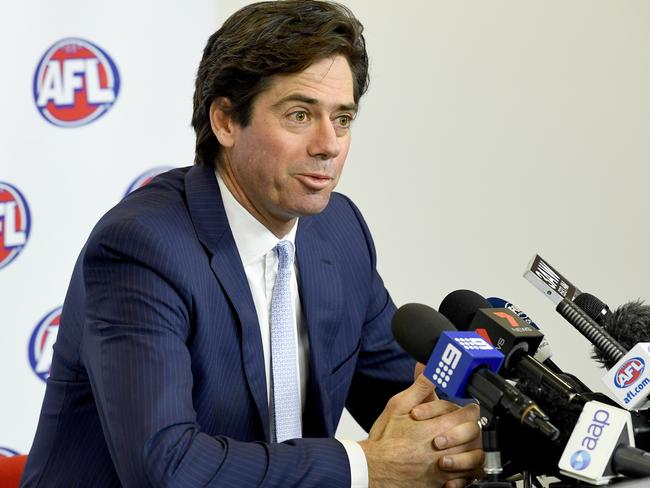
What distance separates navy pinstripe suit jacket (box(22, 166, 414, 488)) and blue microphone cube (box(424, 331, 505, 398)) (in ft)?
0.99

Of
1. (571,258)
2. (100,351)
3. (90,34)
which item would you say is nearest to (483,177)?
(571,258)

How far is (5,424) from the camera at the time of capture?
10.9 ft

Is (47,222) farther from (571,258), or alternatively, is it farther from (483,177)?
(571,258)

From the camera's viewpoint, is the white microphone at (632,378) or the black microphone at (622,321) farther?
the black microphone at (622,321)

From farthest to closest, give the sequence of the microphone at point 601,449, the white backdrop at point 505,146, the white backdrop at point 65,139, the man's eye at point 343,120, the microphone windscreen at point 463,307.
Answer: the white backdrop at point 505,146 → the white backdrop at point 65,139 → the man's eye at point 343,120 → the microphone windscreen at point 463,307 → the microphone at point 601,449

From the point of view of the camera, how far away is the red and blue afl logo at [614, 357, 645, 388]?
64.6 inches

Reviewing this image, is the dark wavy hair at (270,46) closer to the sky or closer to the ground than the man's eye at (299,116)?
closer to the sky

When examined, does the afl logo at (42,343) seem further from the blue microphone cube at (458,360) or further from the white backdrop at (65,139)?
the blue microphone cube at (458,360)

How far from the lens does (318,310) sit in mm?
2172

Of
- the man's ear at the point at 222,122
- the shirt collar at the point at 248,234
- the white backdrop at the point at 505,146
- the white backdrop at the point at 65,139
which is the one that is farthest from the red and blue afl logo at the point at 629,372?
the white backdrop at the point at 505,146

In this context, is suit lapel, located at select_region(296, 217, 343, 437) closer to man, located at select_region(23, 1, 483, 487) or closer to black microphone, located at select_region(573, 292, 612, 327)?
man, located at select_region(23, 1, 483, 487)

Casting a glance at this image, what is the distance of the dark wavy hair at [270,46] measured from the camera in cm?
210

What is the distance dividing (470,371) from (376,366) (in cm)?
87

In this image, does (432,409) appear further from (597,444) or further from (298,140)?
(298,140)
